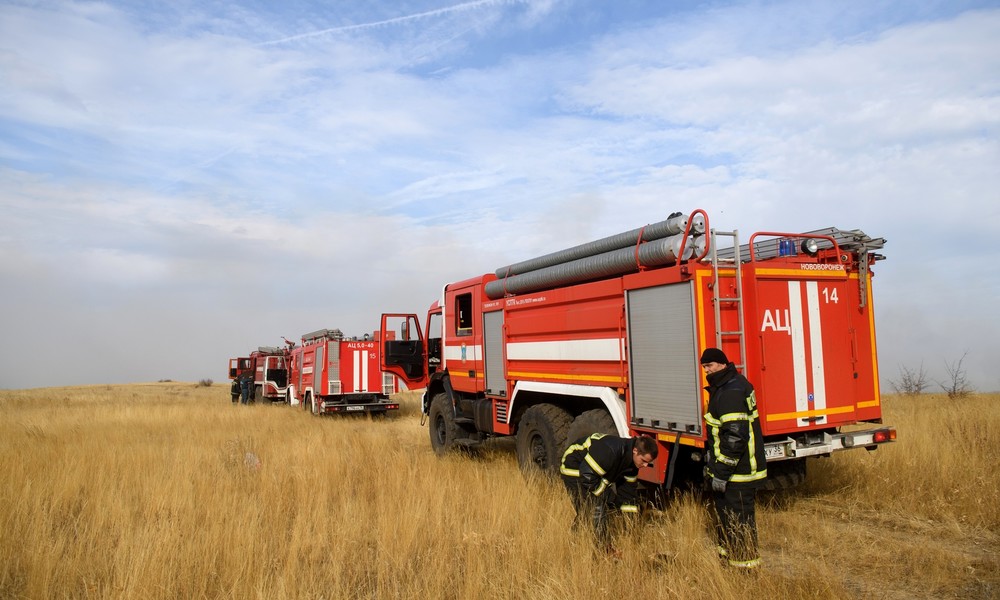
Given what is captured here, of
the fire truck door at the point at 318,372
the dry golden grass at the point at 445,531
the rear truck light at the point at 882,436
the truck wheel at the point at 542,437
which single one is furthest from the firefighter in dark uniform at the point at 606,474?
the fire truck door at the point at 318,372

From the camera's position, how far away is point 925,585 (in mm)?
4969

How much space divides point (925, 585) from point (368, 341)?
17.8 metres

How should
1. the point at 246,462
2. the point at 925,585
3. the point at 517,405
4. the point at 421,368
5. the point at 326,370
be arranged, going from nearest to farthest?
the point at 925,585, the point at 517,405, the point at 246,462, the point at 421,368, the point at 326,370

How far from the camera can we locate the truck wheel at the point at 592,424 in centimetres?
731

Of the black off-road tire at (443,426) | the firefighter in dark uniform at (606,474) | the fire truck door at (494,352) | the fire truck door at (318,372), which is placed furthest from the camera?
the fire truck door at (318,372)

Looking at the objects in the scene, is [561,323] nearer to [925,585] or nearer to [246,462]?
[925,585]

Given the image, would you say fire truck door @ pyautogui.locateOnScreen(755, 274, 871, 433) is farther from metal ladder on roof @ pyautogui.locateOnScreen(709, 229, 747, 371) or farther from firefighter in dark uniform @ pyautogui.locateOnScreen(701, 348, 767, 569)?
firefighter in dark uniform @ pyautogui.locateOnScreen(701, 348, 767, 569)

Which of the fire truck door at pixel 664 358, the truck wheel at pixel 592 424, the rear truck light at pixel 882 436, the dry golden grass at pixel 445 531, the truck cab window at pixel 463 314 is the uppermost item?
the truck cab window at pixel 463 314

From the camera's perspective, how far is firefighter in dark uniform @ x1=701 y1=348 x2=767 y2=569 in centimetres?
512

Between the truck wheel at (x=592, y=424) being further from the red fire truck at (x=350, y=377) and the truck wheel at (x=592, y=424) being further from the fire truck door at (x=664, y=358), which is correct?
the red fire truck at (x=350, y=377)

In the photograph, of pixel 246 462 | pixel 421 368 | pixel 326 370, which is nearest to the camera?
pixel 246 462

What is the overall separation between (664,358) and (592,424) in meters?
1.38

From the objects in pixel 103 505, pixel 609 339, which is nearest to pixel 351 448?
pixel 103 505

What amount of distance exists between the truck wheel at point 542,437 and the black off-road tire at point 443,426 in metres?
2.42
